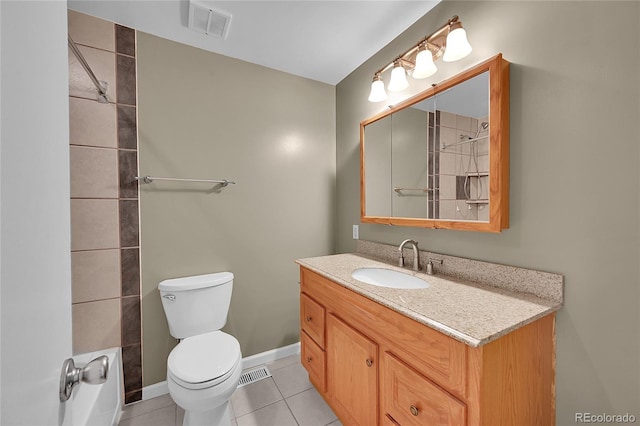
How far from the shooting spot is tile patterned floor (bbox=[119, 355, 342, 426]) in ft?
5.05

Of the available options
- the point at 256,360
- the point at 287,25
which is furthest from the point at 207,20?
the point at 256,360

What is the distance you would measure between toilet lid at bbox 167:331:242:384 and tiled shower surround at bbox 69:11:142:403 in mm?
477

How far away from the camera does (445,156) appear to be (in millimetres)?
1442

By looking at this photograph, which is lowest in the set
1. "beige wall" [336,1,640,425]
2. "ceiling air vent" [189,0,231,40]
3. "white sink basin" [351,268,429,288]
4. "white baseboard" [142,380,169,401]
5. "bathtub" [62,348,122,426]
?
"white baseboard" [142,380,169,401]

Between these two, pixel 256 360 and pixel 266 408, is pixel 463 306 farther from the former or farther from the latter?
pixel 256 360

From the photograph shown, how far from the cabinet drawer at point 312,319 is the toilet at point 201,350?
45 centimetres

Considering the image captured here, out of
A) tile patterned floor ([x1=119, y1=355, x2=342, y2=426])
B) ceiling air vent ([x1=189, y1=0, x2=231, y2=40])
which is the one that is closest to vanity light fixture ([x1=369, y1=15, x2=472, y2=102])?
ceiling air vent ([x1=189, y1=0, x2=231, y2=40])

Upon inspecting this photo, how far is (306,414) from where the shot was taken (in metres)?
1.59

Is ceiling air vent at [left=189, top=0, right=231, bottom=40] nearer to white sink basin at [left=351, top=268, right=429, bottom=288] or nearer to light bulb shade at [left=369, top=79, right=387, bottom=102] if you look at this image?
light bulb shade at [left=369, top=79, right=387, bottom=102]

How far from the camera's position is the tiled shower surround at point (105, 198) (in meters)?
1.54

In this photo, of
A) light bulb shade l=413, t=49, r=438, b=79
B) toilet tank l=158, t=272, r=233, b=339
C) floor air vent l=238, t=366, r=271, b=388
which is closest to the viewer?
light bulb shade l=413, t=49, r=438, b=79

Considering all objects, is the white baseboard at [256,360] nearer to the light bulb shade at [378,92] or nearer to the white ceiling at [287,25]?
the light bulb shade at [378,92]

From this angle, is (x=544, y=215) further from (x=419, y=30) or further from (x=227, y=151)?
(x=227, y=151)

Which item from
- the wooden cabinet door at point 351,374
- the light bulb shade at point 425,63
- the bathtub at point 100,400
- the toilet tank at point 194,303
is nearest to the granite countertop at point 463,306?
the wooden cabinet door at point 351,374
